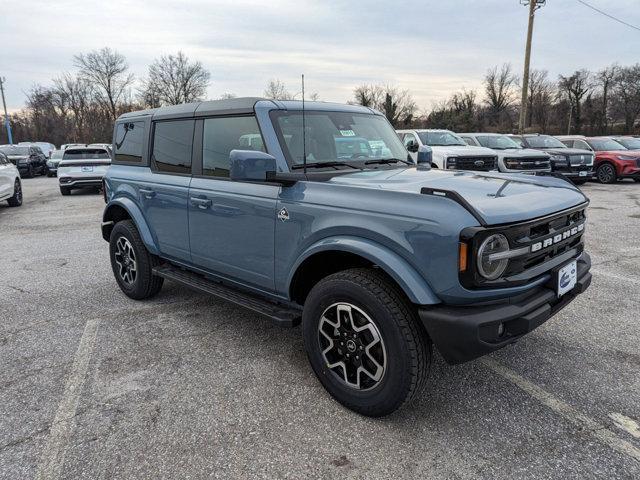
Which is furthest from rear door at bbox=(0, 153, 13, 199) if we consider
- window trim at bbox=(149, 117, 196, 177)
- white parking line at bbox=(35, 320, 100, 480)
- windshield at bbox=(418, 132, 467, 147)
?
windshield at bbox=(418, 132, 467, 147)

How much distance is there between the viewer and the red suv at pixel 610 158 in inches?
600

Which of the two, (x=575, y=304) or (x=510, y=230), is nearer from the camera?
(x=510, y=230)

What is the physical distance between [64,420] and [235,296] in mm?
1364

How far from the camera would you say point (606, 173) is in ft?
52.0

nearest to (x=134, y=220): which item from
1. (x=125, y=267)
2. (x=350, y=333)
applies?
(x=125, y=267)

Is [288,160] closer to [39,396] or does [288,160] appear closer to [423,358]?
[423,358]

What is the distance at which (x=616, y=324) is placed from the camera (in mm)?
4004

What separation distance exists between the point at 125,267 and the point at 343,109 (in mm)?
2886

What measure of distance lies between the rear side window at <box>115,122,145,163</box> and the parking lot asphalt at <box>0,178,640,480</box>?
1.57 meters

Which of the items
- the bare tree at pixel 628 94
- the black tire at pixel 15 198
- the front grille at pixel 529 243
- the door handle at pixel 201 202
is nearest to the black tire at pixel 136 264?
the door handle at pixel 201 202

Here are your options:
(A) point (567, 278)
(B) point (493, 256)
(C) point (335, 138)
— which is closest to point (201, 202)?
(C) point (335, 138)

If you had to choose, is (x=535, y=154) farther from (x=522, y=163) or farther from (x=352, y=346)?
(x=352, y=346)

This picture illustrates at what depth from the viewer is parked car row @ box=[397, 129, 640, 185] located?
12047mm

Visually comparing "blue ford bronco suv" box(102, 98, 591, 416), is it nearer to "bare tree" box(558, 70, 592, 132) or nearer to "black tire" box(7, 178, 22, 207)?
"black tire" box(7, 178, 22, 207)
